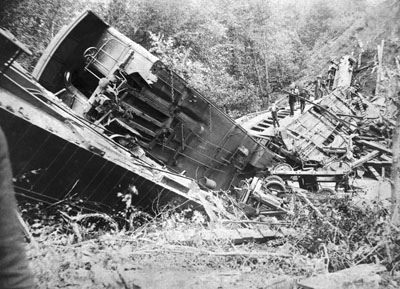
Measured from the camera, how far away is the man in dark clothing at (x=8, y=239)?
1244 mm

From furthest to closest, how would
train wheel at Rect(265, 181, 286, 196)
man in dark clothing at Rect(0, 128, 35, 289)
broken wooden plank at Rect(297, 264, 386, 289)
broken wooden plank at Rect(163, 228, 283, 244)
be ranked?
train wheel at Rect(265, 181, 286, 196) < broken wooden plank at Rect(163, 228, 283, 244) < broken wooden plank at Rect(297, 264, 386, 289) < man in dark clothing at Rect(0, 128, 35, 289)

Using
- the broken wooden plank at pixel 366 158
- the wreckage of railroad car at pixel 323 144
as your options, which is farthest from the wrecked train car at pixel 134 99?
the broken wooden plank at pixel 366 158

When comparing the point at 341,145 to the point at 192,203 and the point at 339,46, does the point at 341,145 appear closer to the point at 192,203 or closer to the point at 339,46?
the point at 192,203

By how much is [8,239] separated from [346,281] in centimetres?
300

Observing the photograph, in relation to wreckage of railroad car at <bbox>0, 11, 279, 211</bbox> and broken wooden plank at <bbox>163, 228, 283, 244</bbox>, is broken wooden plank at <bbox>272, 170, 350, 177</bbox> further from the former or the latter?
broken wooden plank at <bbox>163, 228, 283, 244</bbox>

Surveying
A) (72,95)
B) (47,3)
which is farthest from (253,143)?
(47,3)

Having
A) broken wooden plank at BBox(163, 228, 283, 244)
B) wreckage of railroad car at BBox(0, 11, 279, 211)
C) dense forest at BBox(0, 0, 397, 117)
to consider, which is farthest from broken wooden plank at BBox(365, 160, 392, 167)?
dense forest at BBox(0, 0, 397, 117)

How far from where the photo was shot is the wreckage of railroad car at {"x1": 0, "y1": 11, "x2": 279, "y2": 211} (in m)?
4.75

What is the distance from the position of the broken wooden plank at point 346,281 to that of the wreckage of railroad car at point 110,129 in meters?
3.13

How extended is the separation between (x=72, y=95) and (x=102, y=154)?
355cm

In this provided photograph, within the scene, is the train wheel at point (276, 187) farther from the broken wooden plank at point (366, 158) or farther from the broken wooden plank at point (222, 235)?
the broken wooden plank at point (222, 235)

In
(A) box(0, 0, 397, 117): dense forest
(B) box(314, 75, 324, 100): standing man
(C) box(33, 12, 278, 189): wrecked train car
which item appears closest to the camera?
(C) box(33, 12, 278, 189): wrecked train car

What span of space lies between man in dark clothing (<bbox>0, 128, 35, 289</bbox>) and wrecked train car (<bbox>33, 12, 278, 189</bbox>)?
18.3ft

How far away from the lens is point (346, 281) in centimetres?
330
